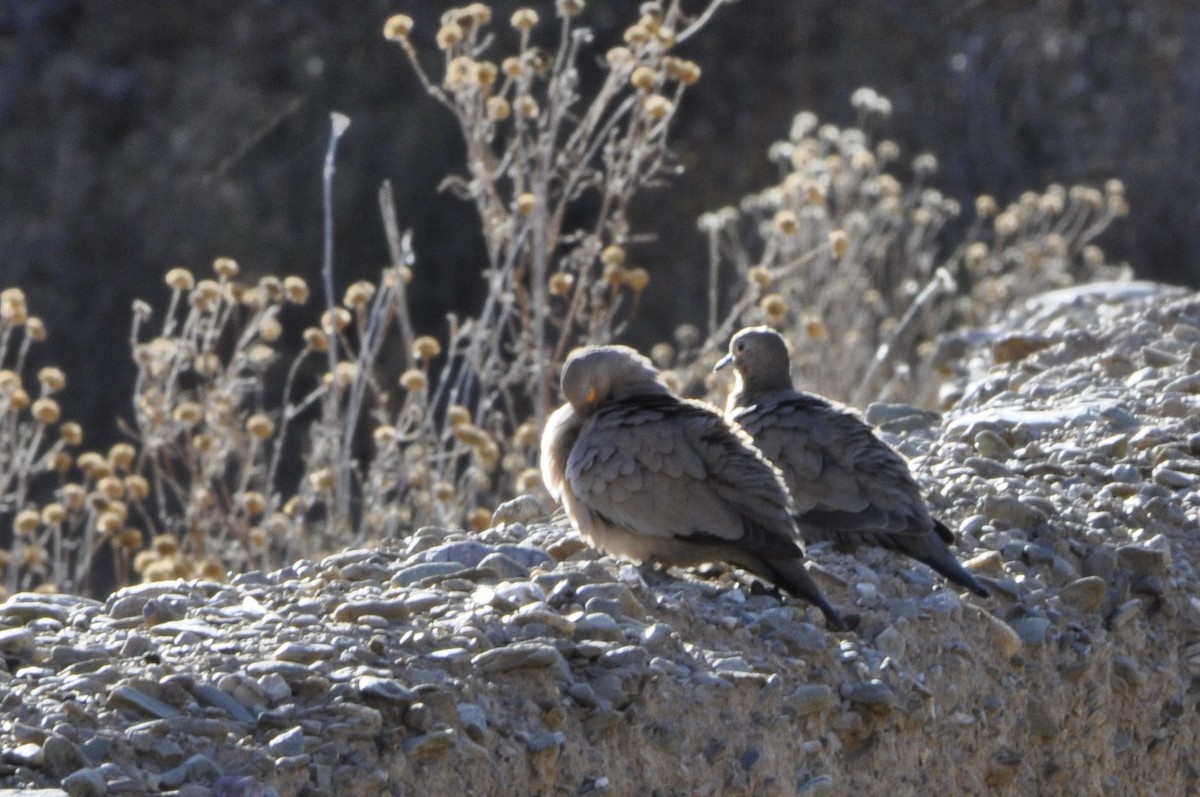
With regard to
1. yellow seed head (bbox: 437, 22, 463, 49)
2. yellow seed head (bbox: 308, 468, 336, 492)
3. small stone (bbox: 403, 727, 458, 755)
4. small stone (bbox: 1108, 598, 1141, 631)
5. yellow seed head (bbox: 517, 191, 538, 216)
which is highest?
yellow seed head (bbox: 437, 22, 463, 49)

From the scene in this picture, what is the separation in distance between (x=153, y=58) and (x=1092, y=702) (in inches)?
507

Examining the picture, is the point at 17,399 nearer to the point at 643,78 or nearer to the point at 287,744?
the point at 643,78

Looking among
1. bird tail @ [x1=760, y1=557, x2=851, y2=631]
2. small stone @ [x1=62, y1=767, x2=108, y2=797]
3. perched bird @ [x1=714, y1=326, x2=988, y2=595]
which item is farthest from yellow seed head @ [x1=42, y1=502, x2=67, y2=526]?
small stone @ [x1=62, y1=767, x2=108, y2=797]

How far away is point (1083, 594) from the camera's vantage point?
13.0ft

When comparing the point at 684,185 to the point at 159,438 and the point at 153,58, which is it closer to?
the point at 153,58

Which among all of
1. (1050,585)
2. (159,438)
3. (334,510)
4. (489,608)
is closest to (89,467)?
(159,438)

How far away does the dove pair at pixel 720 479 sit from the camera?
367cm

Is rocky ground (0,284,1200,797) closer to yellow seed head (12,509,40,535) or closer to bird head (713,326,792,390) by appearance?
bird head (713,326,792,390)

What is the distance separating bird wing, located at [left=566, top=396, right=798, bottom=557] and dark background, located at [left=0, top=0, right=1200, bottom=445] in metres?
9.63

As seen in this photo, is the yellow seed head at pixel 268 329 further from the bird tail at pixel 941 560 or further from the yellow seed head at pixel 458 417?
the bird tail at pixel 941 560

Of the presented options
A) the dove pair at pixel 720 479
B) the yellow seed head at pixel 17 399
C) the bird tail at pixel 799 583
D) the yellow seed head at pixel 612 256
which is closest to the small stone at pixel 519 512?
the dove pair at pixel 720 479

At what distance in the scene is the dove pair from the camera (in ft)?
12.0

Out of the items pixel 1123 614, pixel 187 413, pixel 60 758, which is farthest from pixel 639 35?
pixel 60 758

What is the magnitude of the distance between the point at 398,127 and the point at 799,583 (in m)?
11.3
